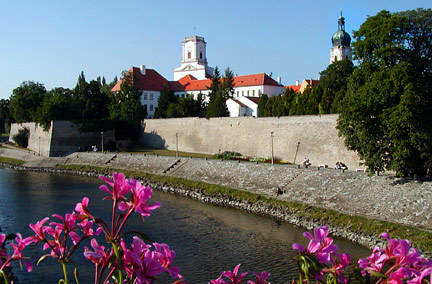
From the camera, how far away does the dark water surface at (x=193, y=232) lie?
14.9 metres

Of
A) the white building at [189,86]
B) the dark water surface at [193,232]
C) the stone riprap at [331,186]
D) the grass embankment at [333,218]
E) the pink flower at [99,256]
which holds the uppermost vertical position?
the white building at [189,86]

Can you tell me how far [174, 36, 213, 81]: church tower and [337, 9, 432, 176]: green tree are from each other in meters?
64.4

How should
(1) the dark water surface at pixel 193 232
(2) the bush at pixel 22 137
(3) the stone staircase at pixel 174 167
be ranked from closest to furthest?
(1) the dark water surface at pixel 193 232 < (3) the stone staircase at pixel 174 167 < (2) the bush at pixel 22 137

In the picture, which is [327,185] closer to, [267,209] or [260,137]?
[267,209]

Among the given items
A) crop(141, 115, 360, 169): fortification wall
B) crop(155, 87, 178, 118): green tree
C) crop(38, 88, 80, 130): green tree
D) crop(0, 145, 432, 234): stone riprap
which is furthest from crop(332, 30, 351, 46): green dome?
crop(0, 145, 432, 234): stone riprap

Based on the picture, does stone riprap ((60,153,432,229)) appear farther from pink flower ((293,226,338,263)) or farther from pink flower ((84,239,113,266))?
pink flower ((84,239,113,266))

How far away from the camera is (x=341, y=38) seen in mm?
82625

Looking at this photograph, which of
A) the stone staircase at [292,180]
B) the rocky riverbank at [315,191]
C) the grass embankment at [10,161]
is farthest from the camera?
the grass embankment at [10,161]

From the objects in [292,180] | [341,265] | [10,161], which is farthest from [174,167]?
[341,265]

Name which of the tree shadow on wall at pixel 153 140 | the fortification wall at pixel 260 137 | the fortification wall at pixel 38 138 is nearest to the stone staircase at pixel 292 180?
the fortification wall at pixel 260 137

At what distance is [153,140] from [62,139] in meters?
10.1

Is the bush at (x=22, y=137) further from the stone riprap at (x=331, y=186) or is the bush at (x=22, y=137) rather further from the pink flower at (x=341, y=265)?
the pink flower at (x=341, y=265)

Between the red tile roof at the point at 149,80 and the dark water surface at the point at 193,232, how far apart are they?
136ft


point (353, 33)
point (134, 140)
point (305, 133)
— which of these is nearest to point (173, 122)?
point (134, 140)
